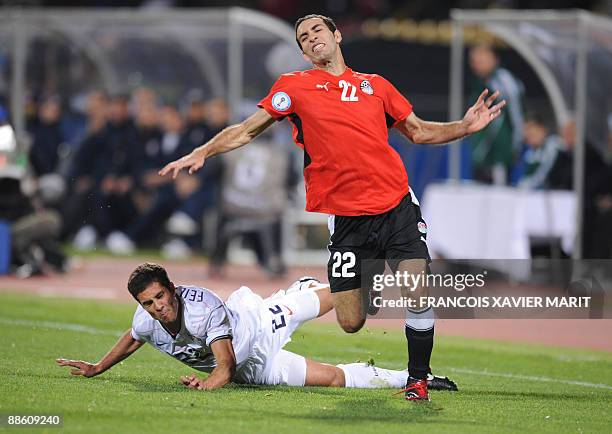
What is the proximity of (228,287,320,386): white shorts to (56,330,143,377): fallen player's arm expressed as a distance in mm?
732

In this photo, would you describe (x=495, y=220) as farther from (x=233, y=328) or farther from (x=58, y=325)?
(x=233, y=328)

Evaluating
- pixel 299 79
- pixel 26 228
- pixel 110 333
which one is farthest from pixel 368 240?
pixel 26 228

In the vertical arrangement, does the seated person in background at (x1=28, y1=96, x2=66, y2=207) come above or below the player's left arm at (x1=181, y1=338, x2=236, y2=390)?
above

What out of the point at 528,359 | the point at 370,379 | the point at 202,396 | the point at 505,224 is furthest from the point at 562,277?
the point at 202,396

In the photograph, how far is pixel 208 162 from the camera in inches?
738

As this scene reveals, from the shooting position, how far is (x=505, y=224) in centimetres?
1711

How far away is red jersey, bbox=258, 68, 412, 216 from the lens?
880 cm

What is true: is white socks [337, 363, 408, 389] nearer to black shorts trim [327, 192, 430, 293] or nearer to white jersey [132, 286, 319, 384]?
white jersey [132, 286, 319, 384]

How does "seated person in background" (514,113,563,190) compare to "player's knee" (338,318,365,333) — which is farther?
"seated person in background" (514,113,563,190)

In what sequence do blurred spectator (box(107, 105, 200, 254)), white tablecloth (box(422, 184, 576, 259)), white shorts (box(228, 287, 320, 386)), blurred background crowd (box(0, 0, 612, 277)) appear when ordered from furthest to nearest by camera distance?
blurred spectator (box(107, 105, 200, 254)) < blurred background crowd (box(0, 0, 612, 277)) < white tablecloth (box(422, 184, 576, 259)) < white shorts (box(228, 287, 320, 386))

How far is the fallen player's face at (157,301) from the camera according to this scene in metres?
8.51

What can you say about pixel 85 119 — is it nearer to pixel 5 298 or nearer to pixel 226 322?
pixel 5 298

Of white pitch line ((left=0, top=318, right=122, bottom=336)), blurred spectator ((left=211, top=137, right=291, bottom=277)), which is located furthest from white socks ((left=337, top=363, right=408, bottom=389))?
blurred spectator ((left=211, top=137, right=291, bottom=277))

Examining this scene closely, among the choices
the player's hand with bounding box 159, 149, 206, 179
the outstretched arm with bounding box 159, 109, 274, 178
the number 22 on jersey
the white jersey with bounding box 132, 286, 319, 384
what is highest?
the number 22 on jersey
